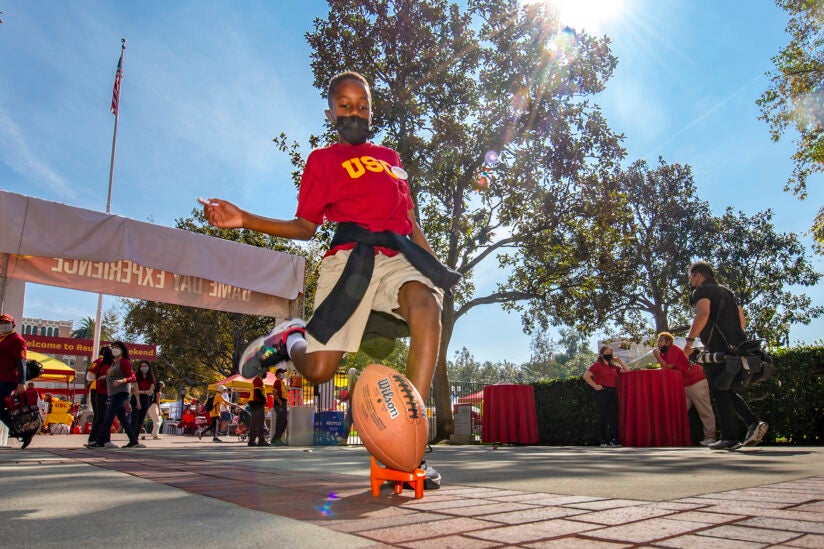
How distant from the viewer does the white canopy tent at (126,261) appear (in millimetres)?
8016

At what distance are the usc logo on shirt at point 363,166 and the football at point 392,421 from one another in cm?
112

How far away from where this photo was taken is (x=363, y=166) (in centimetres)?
315

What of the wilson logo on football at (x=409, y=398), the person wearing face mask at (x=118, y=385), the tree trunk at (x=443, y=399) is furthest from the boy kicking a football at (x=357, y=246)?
the tree trunk at (x=443, y=399)

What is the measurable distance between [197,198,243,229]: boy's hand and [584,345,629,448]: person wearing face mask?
29.1ft

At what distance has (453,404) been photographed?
18297mm

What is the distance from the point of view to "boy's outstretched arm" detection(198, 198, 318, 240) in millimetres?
3045

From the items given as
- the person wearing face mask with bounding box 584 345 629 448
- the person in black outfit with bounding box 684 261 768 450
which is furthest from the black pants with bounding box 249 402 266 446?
the person in black outfit with bounding box 684 261 768 450

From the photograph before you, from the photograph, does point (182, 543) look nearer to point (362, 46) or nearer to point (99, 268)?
point (99, 268)

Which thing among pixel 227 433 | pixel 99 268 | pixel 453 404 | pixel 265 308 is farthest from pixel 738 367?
pixel 227 433

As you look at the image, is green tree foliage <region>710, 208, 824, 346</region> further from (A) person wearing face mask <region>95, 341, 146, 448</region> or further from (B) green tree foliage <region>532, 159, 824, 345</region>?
(A) person wearing face mask <region>95, 341, 146, 448</region>

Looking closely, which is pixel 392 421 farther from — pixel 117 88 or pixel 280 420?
pixel 117 88

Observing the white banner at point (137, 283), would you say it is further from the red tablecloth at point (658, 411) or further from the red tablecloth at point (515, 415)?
the red tablecloth at point (658, 411)

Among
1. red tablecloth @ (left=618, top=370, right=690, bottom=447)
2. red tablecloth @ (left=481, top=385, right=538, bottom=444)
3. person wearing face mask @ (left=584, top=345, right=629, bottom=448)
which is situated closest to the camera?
red tablecloth @ (left=618, top=370, right=690, bottom=447)

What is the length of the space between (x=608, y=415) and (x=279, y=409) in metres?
7.09
